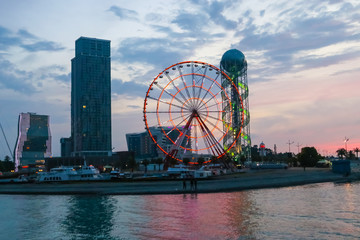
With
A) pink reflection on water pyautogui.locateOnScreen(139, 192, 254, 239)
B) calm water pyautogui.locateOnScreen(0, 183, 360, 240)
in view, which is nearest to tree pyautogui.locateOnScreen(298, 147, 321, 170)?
calm water pyautogui.locateOnScreen(0, 183, 360, 240)

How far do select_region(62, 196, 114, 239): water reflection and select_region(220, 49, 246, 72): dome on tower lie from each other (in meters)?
132

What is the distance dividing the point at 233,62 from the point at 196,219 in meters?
148

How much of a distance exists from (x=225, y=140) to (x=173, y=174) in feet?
263

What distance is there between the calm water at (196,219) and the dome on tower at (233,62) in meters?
127

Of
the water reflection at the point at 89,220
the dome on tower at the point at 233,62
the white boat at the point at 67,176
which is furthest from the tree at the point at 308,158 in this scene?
the water reflection at the point at 89,220

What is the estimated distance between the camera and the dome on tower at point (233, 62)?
594ft

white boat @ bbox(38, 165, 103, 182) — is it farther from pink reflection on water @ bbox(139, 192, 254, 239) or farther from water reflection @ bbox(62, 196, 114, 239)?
pink reflection on water @ bbox(139, 192, 254, 239)

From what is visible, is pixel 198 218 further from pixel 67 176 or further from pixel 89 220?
pixel 67 176

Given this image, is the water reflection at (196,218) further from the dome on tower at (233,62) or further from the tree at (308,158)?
the dome on tower at (233,62)

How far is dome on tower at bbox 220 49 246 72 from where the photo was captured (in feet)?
594

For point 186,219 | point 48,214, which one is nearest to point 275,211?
point 186,219

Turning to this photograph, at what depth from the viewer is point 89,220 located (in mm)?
43219

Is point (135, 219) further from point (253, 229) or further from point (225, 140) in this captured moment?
point (225, 140)

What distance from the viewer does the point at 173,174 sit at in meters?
98.6
